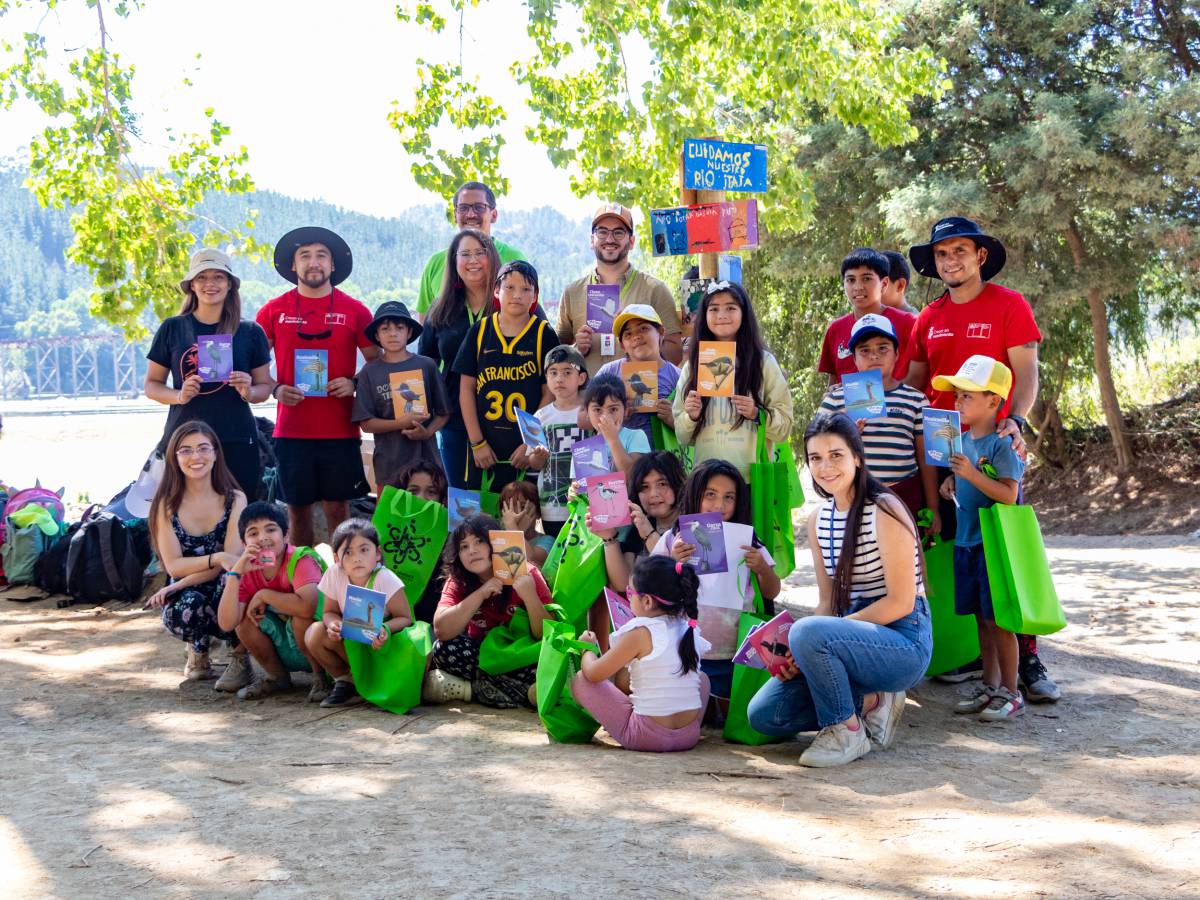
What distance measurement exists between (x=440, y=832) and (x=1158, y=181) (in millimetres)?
12722

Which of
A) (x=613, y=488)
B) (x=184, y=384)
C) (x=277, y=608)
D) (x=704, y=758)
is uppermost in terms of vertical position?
(x=184, y=384)

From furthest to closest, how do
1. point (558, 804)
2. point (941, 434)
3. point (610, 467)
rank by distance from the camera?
point (610, 467)
point (941, 434)
point (558, 804)

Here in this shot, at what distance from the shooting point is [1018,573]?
4.84m

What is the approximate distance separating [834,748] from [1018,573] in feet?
3.62

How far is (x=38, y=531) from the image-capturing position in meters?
8.77

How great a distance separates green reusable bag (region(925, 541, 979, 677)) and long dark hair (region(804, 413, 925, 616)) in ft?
3.05

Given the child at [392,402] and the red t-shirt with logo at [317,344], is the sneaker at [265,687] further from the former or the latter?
the red t-shirt with logo at [317,344]

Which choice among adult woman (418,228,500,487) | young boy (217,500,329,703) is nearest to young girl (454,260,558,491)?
adult woman (418,228,500,487)

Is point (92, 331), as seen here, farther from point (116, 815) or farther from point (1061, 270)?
point (116, 815)

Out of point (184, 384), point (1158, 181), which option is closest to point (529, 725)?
point (184, 384)

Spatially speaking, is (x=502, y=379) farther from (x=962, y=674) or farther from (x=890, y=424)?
(x=962, y=674)

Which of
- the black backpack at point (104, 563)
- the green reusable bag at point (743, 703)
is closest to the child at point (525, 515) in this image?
the green reusable bag at point (743, 703)

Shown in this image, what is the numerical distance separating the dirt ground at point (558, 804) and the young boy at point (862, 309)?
1548 mm

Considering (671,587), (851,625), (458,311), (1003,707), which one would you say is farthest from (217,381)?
(1003,707)
